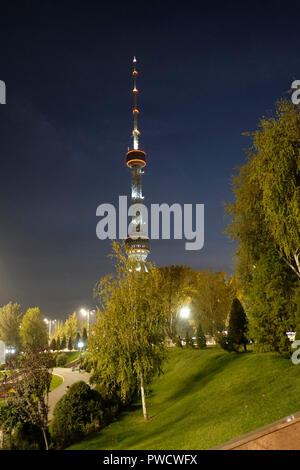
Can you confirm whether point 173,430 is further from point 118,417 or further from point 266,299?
point 266,299

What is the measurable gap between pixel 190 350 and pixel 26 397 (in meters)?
23.2

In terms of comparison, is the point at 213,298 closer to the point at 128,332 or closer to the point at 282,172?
the point at 128,332

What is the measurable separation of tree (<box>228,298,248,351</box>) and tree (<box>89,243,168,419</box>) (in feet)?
31.8

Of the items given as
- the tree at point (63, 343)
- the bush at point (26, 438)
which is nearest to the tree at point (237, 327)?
the bush at point (26, 438)

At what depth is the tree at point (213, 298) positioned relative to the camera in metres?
46.1

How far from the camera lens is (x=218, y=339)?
2809 cm

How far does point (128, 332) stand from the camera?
55.7 feet

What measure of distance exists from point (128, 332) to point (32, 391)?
16.9 feet

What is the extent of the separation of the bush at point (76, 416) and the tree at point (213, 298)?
29.7m

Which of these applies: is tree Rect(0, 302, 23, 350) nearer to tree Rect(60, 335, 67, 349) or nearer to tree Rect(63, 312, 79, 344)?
tree Rect(60, 335, 67, 349)

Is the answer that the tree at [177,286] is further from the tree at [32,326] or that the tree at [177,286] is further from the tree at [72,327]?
the tree at [72,327]
